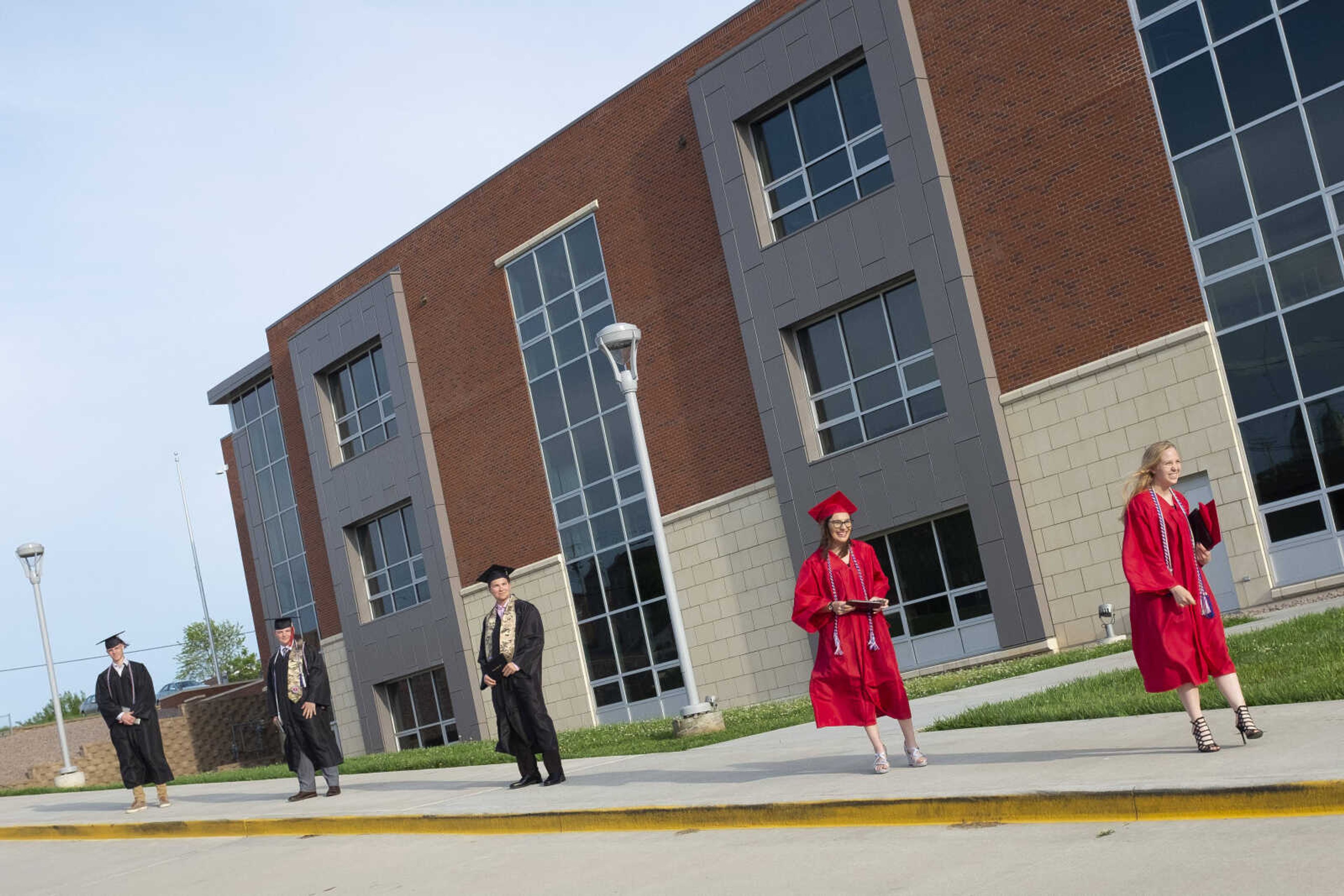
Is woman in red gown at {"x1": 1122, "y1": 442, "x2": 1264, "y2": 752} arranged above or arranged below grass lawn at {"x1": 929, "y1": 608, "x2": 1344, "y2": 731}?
above

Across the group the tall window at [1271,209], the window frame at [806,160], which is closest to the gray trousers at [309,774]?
the window frame at [806,160]

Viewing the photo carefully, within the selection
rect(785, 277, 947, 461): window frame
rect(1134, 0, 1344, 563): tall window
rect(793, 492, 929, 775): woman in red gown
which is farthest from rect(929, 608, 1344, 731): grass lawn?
rect(785, 277, 947, 461): window frame

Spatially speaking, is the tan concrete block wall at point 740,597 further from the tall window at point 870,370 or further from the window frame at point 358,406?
the window frame at point 358,406

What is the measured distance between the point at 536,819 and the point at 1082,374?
42.1ft

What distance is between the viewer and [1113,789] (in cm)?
684

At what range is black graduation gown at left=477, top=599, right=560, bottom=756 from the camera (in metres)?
12.6

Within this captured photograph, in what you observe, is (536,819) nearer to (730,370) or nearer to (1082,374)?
(1082,374)

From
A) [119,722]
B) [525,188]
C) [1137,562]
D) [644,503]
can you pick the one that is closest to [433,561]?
[644,503]

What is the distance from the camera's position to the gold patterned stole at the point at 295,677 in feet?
49.4

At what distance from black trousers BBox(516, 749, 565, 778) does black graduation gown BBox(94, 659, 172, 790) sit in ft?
21.2

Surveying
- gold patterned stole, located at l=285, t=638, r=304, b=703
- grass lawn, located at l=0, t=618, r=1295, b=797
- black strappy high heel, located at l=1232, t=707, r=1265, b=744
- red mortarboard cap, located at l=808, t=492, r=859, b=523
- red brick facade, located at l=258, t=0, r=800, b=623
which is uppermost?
red brick facade, located at l=258, t=0, r=800, b=623

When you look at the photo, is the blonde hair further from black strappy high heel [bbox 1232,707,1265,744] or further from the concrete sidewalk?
the concrete sidewalk

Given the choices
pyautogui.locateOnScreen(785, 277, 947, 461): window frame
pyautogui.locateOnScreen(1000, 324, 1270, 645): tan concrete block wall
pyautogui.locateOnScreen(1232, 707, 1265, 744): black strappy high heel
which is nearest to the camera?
pyautogui.locateOnScreen(1232, 707, 1265, 744): black strappy high heel

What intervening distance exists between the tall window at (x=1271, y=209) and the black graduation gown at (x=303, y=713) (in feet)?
41.2
